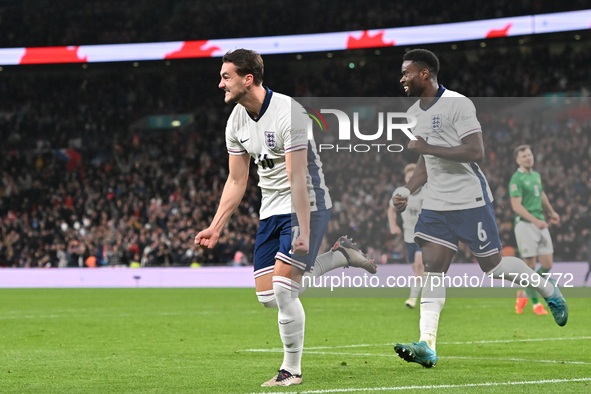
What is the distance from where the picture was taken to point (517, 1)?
3102 cm

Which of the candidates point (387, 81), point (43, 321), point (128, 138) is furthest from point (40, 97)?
point (43, 321)

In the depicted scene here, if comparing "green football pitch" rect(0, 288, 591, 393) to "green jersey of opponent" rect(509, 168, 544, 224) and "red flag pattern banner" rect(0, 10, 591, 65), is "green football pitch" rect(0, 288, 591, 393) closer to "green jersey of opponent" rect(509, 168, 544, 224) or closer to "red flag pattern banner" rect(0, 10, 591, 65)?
"green jersey of opponent" rect(509, 168, 544, 224)

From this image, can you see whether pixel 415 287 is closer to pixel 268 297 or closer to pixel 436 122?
pixel 436 122

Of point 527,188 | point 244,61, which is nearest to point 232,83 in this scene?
point 244,61

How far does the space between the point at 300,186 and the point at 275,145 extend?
14.4 inches

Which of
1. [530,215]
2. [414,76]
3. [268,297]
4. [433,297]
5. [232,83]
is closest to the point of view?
[232,83]

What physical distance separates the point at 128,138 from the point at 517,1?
15.3 metres

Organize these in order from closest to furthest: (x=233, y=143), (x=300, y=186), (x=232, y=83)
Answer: (x=300, y=186), (x=232, y=83), (x=233, y=143)

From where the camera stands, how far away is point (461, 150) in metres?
7.41

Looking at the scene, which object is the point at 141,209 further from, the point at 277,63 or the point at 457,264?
the point at 457,264

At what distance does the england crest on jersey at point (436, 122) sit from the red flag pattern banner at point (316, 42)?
2267 cm

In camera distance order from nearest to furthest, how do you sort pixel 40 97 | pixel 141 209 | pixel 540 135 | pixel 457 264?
pixel 457 264
pixel 540 135
pixel 141 209
pixel 40 97

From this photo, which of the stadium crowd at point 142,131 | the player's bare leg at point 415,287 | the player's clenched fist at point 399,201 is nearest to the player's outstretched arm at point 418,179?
the player's clenched fist at point 399,201

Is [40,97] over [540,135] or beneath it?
over
